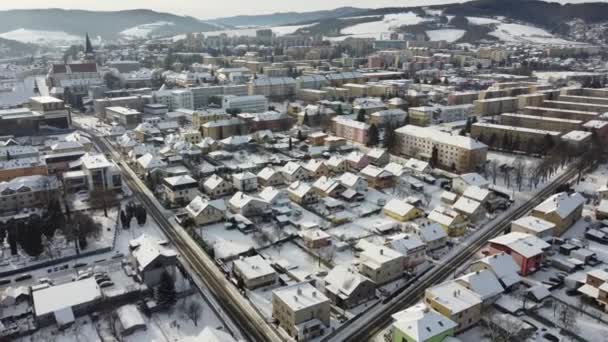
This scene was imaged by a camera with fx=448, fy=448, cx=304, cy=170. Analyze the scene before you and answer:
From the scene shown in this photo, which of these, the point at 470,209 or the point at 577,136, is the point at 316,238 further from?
the point at 577,136

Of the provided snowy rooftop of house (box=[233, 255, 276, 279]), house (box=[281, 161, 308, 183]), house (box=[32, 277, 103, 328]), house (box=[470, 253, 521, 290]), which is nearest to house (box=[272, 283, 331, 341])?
snowy rooftop of house (box=[233, 255, 276, 279])

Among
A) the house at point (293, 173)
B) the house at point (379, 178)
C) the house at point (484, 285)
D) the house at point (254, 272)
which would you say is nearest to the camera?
the house at point (484, 285)

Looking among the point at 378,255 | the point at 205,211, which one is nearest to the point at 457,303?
the point at 378,255

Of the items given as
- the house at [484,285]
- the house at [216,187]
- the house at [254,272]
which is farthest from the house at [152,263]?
the house at [484,285]

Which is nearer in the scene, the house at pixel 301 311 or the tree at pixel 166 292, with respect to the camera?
the house at pixel 301 311

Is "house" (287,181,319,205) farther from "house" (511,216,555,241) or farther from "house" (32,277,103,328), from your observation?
"house" (32,277,103,328)

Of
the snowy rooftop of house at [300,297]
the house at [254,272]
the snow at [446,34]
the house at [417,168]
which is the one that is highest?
the snow at [446,34]

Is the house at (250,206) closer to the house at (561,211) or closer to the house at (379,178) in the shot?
the house at (379,178)
